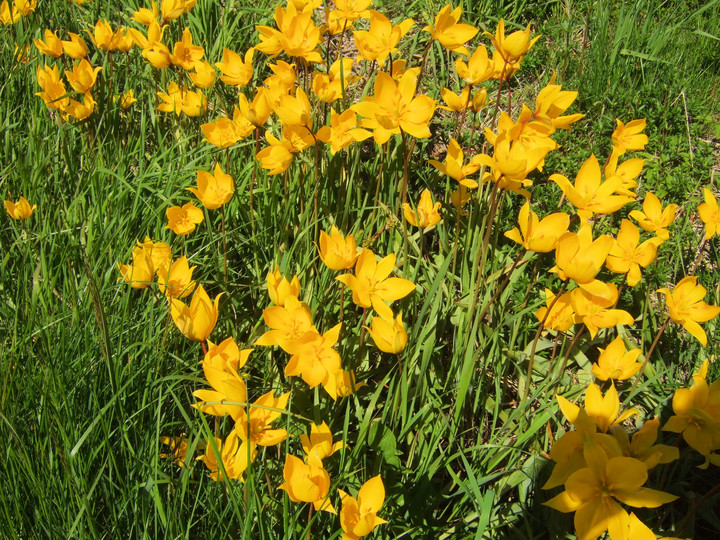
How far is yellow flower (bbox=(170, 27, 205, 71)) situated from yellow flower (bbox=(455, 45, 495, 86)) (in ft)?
3.98

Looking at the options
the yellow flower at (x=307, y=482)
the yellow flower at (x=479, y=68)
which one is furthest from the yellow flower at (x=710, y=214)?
the yellow flower at (x=307, y=482)

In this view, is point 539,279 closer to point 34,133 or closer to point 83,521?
point 83,521

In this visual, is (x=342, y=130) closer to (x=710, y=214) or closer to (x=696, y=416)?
(x=710, y=214)

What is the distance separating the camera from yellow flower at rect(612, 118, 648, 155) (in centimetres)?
233

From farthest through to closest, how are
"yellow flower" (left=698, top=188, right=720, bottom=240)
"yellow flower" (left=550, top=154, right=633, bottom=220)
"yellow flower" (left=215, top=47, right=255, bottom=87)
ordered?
"yellow flower" (left=215, top=47, right=255, bottom=87), "yellow flower" (left=698, top=188, right=720, bottom=240), "yellow flower" (left=550, top=154, right=633, bottom=220)

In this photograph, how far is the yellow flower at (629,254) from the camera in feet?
6.29

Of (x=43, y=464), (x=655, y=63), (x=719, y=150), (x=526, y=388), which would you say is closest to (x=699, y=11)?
(x=655, y=63)

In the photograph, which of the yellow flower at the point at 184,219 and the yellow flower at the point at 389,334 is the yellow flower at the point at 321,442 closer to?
the yellow flower at the point at 389,334

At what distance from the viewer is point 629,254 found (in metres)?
1.97

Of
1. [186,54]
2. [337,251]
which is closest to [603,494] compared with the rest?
[337,251]

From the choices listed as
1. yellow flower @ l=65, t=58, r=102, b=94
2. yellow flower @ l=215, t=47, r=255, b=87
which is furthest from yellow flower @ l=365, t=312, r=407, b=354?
yellow flower @ l=65, t=58, r=102, b=94

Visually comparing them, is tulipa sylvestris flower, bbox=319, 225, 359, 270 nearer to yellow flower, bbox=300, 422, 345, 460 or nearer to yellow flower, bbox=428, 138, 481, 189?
yellow flower, bbox=300, 422, 345, 460

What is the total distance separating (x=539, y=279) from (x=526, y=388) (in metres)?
0.64

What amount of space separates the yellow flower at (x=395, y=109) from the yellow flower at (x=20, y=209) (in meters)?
1.33
